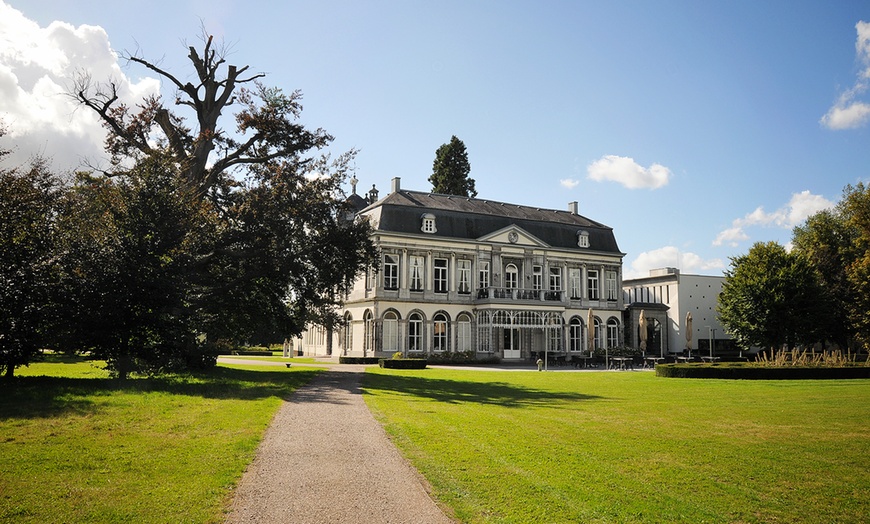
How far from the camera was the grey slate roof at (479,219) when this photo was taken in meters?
42.9

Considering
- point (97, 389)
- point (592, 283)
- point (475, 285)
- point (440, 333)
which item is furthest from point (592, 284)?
point (97, 389)

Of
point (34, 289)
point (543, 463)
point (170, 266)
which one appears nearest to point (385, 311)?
point (170, 266)

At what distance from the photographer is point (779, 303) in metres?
42.6

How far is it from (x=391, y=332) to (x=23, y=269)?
1071 inches

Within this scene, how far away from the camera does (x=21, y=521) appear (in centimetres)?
584

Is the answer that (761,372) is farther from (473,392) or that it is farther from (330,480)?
(330,480)

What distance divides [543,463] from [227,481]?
423 centimetres

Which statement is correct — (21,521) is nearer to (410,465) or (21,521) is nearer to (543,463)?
(410,465)

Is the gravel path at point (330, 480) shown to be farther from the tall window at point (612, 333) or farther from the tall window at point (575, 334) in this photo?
the tall window at point (612, 333)

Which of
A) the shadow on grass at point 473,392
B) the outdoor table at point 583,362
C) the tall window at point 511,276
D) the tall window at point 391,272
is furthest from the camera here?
the tall window at point 511,276

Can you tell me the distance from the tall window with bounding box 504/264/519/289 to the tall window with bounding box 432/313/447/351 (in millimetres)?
6118

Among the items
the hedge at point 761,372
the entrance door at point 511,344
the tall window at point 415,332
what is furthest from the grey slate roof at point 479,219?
the hedge at point 761,372

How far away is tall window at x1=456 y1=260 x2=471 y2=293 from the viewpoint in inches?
1757

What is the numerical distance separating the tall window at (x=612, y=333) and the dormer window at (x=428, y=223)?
1773 centimetres
